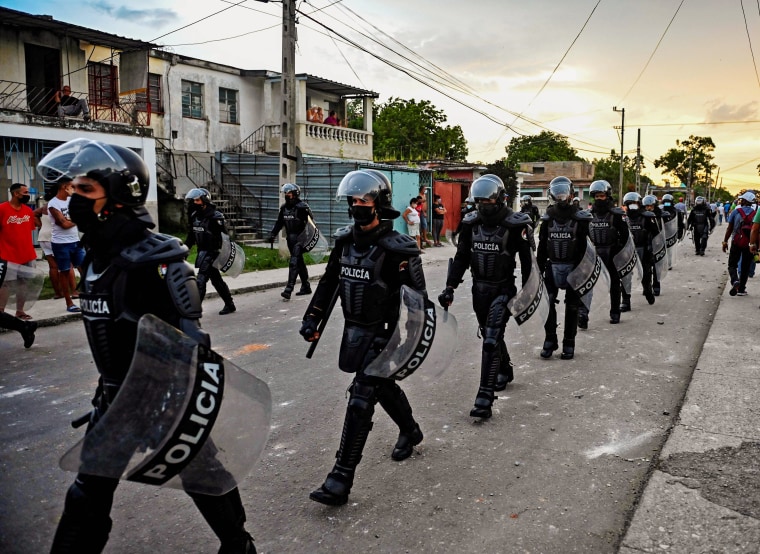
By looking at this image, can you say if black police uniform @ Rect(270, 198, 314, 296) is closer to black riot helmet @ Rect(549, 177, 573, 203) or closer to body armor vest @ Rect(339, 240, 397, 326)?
black riot helmet @ Rect(549, 177, 573, 203)

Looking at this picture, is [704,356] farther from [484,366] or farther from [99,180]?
[99,180]

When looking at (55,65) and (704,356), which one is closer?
(704,356)

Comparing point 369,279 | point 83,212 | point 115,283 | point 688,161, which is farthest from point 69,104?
point 688,161

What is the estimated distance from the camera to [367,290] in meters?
3.87

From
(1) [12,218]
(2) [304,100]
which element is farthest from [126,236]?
(2) [304,100]

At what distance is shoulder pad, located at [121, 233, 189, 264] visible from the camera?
2584 mm

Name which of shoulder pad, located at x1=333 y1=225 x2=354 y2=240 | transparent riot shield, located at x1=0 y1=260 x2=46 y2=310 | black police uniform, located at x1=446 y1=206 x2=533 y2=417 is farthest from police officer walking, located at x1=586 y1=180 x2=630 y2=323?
transparent riot shield, located at x1=0 y1=260 x2=46 y2=310

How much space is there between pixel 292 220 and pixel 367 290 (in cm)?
717

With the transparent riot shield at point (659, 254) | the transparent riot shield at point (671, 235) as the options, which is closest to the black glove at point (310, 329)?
the transparent riot shield at point (659, 254)

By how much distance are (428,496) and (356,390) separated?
2.37ft

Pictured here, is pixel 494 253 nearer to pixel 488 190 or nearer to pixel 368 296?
pixel 488 190

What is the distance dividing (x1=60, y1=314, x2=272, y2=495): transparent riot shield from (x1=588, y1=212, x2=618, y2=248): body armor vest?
24.2ft

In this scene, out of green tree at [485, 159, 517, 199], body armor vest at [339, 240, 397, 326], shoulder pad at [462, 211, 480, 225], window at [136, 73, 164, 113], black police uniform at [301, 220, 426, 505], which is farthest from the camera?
green tree at [485, 159, 517, 199]

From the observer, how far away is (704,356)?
666cm
